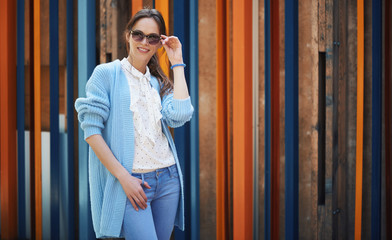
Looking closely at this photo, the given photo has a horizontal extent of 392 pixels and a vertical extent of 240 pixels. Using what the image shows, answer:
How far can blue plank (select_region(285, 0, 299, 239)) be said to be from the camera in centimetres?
266

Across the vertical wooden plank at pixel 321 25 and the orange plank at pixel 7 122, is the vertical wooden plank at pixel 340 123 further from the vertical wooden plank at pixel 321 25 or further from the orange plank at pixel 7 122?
the orange plank at pixel 7 122

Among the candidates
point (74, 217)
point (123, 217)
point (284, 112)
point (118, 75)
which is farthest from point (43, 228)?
point (284, 112)

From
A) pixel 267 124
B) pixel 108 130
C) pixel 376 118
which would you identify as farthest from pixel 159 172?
pixel 376 118

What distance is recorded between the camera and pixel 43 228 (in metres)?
2.89

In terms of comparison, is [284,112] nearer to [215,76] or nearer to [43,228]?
[215,76]

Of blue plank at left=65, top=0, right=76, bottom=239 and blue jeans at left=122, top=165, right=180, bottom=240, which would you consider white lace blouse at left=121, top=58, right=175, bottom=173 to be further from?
blue plank at left=65, top=0, right=76, bottom=239

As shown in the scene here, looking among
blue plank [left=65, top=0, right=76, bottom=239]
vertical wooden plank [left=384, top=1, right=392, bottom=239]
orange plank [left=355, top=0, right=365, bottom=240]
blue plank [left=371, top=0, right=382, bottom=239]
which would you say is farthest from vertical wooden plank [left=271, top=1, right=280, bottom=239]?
blue plank [left=65, top=0, right=76, bottom=239]

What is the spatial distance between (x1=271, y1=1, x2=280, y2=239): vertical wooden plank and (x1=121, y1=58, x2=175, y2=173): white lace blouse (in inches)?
54.8

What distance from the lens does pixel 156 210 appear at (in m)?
1.61

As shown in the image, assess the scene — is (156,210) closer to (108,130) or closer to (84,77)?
(108,130)

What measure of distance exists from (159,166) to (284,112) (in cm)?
153

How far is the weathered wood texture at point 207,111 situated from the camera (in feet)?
9.30

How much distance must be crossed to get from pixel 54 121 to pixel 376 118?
2.52 meters

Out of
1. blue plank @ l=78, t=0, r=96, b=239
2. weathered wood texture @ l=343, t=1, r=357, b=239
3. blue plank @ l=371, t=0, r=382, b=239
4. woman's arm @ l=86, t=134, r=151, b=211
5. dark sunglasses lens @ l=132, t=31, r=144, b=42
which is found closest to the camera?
woman's arm @ l=86, t=134, r=151, b=211
